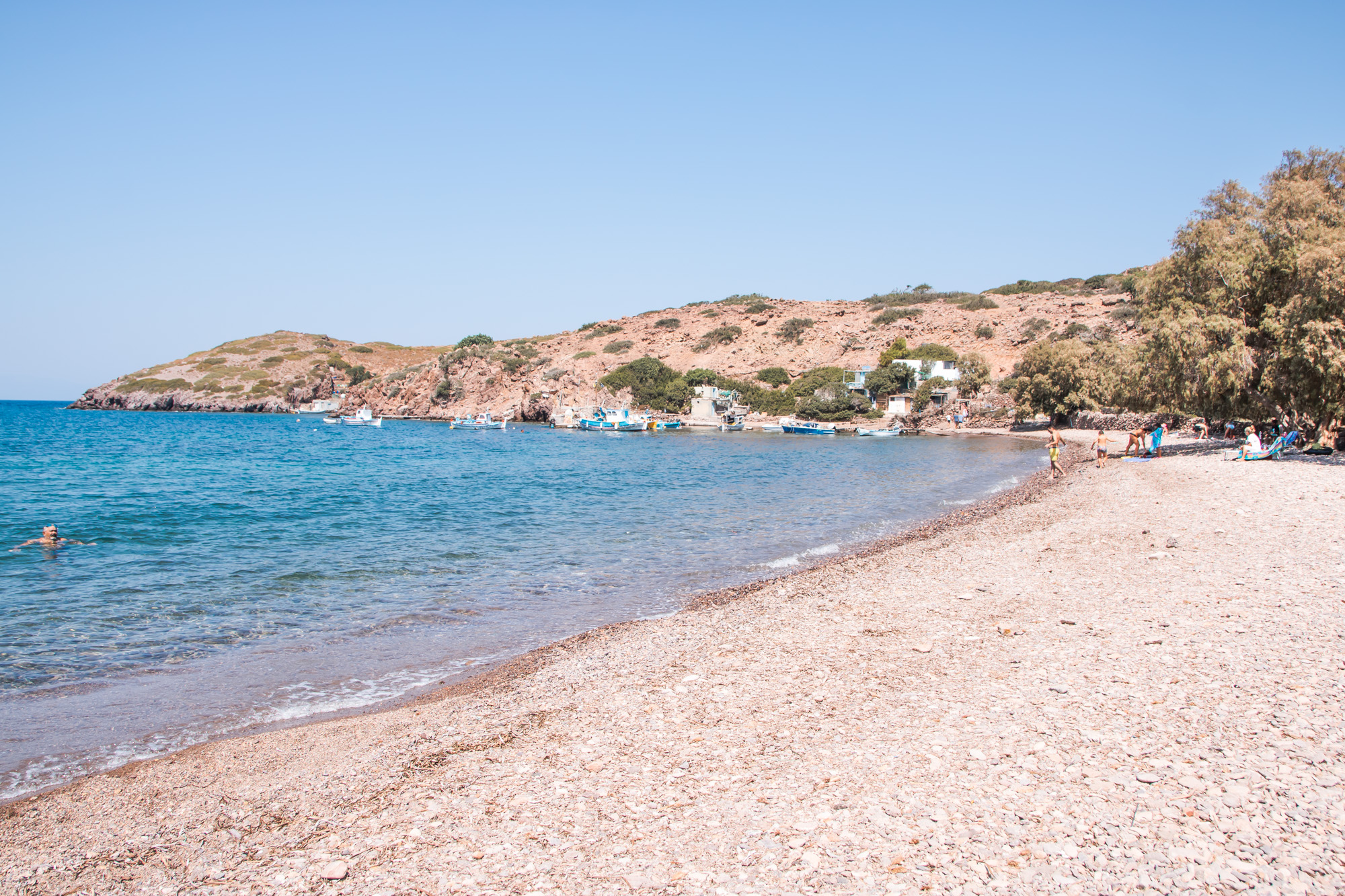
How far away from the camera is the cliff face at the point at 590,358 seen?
106 metres

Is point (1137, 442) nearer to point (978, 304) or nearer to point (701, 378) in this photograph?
point (701, 378)

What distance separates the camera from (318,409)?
12750 cm

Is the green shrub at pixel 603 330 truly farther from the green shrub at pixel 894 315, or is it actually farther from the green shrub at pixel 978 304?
the green shrub at pixel 978 304

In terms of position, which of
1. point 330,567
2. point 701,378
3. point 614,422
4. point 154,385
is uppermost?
point 154,385

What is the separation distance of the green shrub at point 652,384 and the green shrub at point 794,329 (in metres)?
20.7

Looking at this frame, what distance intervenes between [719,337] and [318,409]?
70.0 meters

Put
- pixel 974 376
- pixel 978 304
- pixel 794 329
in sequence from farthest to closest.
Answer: pixel 978 304 → pixel 794 329 → pixel 974 376

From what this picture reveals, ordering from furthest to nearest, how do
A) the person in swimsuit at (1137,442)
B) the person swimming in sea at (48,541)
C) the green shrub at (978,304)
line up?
the green shrub at (978,304)
the person in swimsuit at (1137,442)
the person swimming in sea at (48,541)

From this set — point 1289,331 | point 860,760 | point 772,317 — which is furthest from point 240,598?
point 772,317

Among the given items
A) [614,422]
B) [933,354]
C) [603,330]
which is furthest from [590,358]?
[933,354]

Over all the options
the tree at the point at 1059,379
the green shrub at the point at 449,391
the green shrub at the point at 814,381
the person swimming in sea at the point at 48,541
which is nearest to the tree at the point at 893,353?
the green shrub at the point at 814,381

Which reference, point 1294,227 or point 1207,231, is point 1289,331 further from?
point 1207,231

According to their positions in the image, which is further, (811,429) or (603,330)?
(603,330)

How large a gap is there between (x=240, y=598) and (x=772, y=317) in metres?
121
